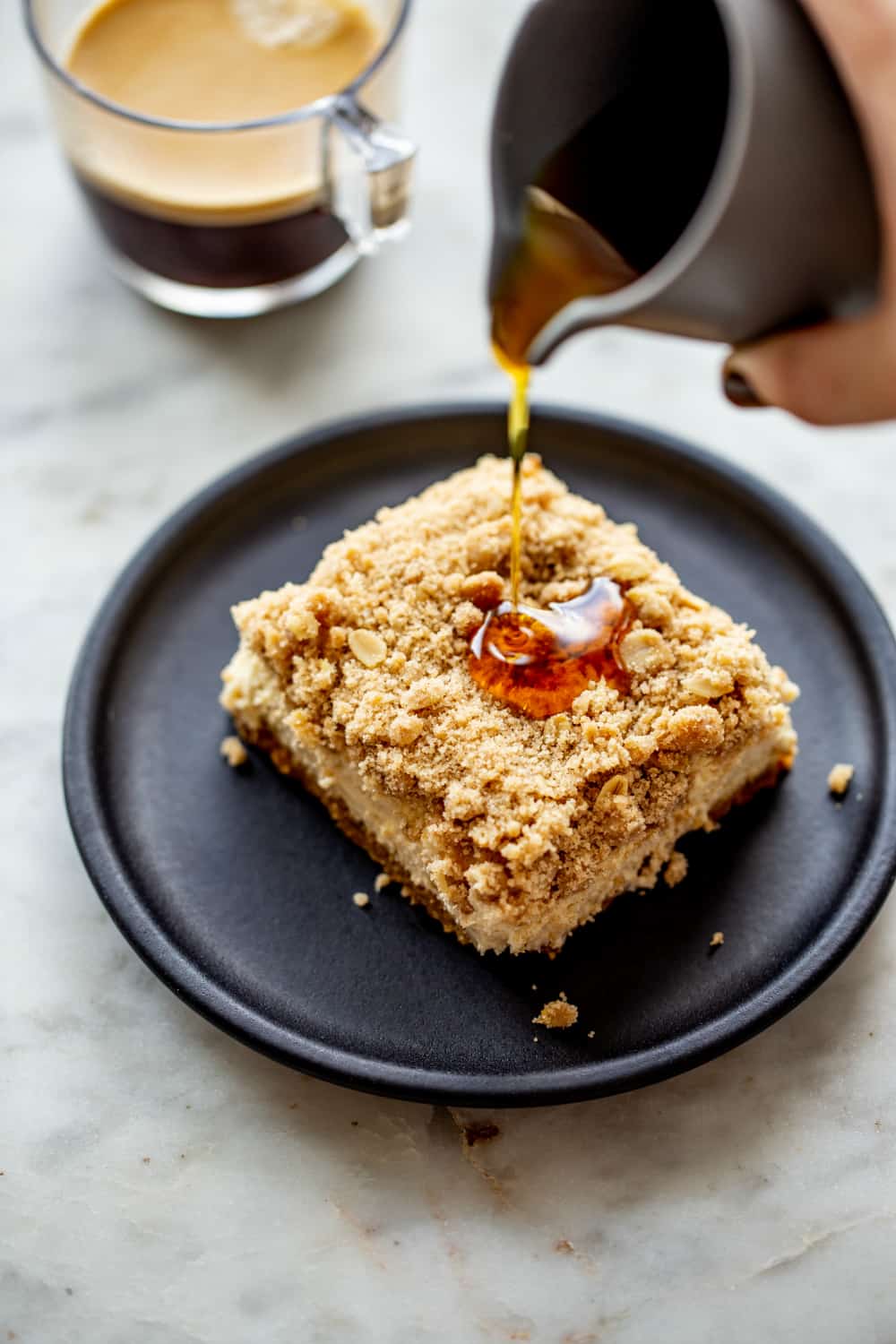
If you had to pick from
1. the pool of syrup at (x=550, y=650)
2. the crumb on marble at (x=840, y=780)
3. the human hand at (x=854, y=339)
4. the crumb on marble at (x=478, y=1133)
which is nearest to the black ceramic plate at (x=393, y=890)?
the crumb on marble at (x=840, y=780)

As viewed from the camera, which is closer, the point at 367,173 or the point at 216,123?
the point at 367,173

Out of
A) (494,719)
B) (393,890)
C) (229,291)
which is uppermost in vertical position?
(229,291)

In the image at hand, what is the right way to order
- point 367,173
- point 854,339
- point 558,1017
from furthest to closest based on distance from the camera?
point 367,173 → point 558,1017 → point 854,339

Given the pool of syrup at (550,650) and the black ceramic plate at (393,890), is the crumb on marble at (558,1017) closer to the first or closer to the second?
the black ceramic plate at (393,890)

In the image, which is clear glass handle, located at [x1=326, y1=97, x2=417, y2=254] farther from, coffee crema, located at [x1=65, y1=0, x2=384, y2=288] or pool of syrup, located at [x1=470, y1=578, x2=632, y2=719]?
pool of syrup, located at [x1=470, y1=578, x2=632, y2=719]

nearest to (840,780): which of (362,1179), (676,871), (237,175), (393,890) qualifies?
(676,871)

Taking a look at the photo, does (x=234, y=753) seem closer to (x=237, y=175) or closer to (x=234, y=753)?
(x=234, y=753)

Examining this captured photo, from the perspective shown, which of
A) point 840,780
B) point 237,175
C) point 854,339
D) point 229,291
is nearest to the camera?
point 854,339
